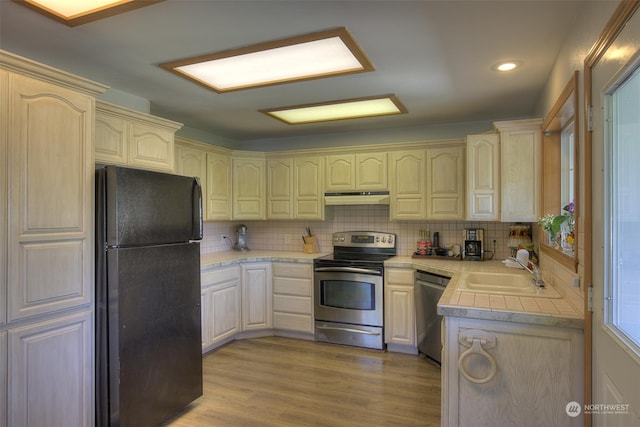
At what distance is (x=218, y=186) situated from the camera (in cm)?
408

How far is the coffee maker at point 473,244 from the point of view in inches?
147

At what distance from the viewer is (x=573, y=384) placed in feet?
5.48

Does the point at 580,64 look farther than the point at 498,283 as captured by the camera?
No

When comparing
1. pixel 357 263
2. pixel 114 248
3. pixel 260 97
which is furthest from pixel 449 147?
pixel 114 248

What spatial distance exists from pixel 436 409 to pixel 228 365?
1.79 meters

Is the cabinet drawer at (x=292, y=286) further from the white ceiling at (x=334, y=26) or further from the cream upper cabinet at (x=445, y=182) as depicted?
the white ceiling at (x=334, y=26)

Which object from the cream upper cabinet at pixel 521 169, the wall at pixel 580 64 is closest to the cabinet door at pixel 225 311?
the cream upper cabinet at pixel 521 169

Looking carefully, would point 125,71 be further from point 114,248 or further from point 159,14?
point 114,248

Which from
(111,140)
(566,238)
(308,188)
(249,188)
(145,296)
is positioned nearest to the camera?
(566,238)

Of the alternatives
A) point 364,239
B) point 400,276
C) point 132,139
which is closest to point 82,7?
point 132,139

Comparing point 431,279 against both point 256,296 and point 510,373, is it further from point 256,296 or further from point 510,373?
point 256,296

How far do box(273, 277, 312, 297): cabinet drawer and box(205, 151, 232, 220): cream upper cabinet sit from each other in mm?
947

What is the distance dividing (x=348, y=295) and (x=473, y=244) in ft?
4.53

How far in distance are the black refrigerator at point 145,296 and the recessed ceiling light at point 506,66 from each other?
7.21ft
